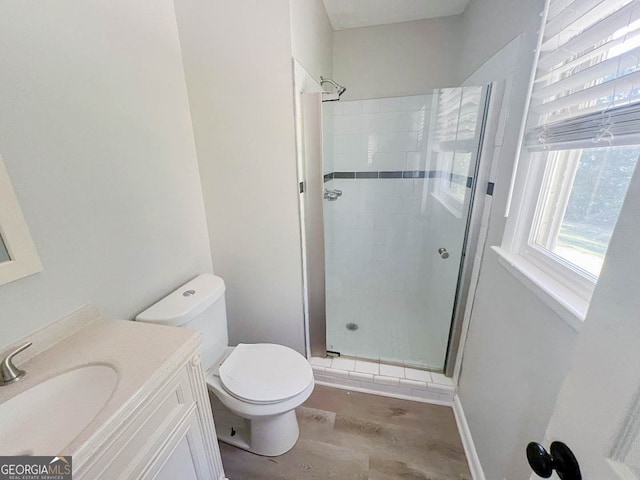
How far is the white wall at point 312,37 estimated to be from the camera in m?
1.25

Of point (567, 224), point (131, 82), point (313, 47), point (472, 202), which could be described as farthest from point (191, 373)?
point (313, 47)

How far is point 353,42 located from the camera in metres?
2.12

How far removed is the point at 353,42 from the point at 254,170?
1556 mm

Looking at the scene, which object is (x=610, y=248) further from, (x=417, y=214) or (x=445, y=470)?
(x=417, y=214)

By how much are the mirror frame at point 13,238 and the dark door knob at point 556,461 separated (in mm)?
1254

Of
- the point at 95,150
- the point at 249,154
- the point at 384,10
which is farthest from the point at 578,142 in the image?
the point at 384,10

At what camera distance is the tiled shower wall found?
1.82 metres

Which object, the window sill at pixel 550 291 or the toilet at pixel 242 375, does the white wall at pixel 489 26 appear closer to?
the window sill at pixel 550 291

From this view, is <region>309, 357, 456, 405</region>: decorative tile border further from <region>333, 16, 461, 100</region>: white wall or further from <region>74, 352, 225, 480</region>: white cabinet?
<region>333, 16, 461, 100</region>: white wall

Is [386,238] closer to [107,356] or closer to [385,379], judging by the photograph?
[385,379]

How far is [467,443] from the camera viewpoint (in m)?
1.31

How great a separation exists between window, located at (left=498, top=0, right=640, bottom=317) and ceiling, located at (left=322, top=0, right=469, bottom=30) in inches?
51.9

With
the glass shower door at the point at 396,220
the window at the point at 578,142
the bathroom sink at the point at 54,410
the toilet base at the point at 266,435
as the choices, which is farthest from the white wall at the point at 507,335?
the bathroom sink at the point at 54,410

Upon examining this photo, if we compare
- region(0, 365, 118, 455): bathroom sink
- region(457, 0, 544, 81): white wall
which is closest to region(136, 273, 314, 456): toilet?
region(0, 365, 118, 455): bathroom sink
